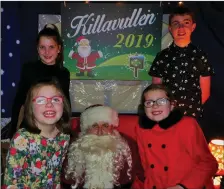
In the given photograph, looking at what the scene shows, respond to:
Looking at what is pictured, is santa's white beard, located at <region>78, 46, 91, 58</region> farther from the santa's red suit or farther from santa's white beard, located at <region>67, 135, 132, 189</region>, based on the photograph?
santa's white beard, located at <region>67, 135, 132, 189</region>

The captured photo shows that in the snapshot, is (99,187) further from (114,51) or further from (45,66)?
(114,51)

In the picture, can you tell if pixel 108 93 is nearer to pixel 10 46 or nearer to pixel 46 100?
pixel 10 46

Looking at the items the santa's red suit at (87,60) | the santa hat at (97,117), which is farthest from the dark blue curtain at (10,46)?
the santa hat at (97,117)

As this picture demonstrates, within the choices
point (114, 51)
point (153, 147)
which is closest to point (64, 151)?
point (153, 147)

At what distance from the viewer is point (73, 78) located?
4.14m

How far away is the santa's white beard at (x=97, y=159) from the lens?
236 centimetres

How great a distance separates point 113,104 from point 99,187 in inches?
75.7

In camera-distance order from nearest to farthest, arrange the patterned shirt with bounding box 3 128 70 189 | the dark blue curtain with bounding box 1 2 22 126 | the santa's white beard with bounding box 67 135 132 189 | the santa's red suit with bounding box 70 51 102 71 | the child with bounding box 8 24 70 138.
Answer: the patterned shirt with bounding box 3 128 70 189
the santa's white beard with bounding box 67 135 132 189
the child with bounding box 8 24 70 138
the dark blue curtain with bounding box 1 2 22 126
the santa's red suit with bounding box 70 51 102 71

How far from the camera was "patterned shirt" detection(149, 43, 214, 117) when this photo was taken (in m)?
3.16

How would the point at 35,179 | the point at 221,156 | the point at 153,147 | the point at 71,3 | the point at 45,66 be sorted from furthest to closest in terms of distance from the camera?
the point at 71,3 < the point at 221,156 < the point at 45,66 < the point at 153,147 < the point at 35,179

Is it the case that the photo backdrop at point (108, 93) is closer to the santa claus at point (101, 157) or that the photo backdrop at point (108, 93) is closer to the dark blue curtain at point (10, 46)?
the dark blue curtain at point (10, 46)

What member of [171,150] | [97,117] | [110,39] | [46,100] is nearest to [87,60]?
[110,39]

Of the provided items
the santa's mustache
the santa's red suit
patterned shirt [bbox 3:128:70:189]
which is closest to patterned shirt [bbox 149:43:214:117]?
the santa's mustache

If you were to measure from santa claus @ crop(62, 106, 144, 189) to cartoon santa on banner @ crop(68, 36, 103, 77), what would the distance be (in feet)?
5.50
